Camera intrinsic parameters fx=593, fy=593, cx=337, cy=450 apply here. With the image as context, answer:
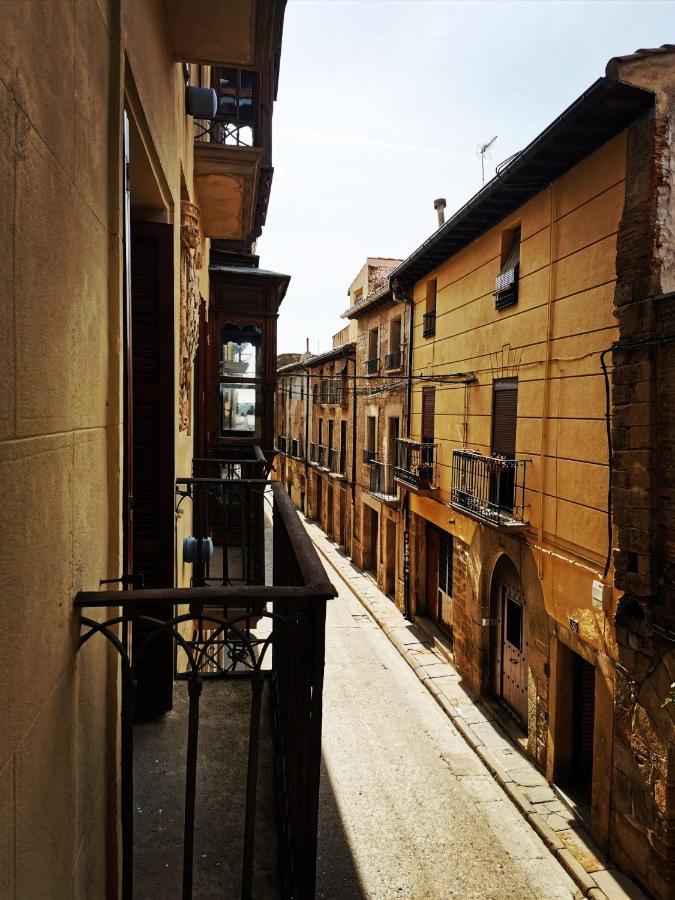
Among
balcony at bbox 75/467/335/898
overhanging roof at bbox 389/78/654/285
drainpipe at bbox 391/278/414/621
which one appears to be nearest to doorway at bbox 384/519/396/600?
drainpipe at bbox 391/278/414/621

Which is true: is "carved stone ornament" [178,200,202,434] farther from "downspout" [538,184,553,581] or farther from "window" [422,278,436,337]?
"window" [422,278,436,337]

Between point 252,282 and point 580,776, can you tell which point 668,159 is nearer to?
point 252,282

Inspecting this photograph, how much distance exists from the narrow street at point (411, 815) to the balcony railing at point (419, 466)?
15.7ft

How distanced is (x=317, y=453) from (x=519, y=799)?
20958mm

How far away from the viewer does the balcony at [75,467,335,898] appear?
2.09 meters

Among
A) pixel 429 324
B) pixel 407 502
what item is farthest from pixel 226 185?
pixel 407 502

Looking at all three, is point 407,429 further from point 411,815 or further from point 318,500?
point 318,500

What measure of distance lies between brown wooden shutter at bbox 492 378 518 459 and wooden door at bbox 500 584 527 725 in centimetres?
266

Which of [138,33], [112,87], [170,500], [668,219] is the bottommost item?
[170,500]

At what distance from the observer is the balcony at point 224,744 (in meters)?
2.09

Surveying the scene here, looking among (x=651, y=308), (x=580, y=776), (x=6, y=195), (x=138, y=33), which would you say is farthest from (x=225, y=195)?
(x=580, y=776)

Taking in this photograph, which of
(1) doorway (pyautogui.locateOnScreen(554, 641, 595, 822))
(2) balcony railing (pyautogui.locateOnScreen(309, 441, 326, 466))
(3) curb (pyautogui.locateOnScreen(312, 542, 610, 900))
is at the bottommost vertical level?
(3) curb (pyautogui.locateOnScreen(312, 542, 610, 900))

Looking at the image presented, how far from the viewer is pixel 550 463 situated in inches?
370

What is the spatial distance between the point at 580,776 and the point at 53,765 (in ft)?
32.3
